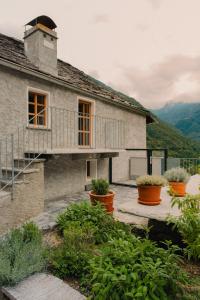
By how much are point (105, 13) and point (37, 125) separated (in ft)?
14.9

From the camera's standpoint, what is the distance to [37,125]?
8047 millimetres

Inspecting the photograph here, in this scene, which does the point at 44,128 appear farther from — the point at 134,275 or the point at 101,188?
the point at 134,275

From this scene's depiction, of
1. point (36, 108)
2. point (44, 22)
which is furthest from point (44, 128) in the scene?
point (44, 22)

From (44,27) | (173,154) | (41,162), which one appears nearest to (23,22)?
(44,27)

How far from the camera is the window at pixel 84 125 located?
10.2m

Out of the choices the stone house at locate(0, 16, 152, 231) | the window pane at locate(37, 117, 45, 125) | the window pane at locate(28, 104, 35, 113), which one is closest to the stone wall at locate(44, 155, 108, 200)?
the stone house at locate(0, 16, 152, 231)

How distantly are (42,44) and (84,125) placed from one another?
3466 millimetres

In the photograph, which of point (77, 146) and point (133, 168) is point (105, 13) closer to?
point (77, 146)

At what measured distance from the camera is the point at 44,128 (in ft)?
26.7

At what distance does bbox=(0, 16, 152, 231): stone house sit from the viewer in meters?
6.14

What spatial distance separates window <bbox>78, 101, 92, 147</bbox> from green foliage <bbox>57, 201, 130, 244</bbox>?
5.04 m

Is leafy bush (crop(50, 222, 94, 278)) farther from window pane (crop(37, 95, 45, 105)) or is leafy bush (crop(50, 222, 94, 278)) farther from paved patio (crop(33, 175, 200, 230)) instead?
window pane (crop(37, 95, 45, 105))

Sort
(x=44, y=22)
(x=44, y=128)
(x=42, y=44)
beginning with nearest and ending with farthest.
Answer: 1. (x=44, y=128)
2. (x=42, y=44)
3. (x=44, y=22)

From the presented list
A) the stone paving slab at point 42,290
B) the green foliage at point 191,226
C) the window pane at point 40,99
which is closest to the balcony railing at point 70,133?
the window pane at point 40,99
